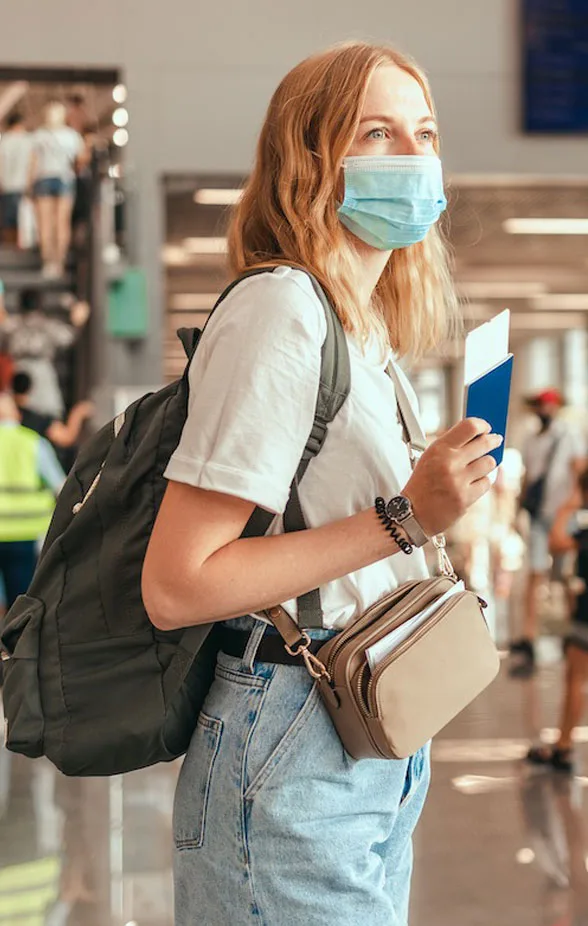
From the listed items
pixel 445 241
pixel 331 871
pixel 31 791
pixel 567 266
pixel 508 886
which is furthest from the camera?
pixel 567 266

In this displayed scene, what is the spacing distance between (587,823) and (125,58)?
949cm

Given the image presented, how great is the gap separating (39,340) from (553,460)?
4.31m

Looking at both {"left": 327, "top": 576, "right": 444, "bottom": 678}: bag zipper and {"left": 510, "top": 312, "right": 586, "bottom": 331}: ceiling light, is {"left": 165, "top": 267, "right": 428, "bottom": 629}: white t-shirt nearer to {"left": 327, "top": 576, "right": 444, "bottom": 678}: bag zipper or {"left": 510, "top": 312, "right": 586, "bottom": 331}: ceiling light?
{"left": 327, "top": 576, "right": 444, "bottom": 678}: bag zipper

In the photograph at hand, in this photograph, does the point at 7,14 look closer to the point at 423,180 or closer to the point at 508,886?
the point at 508,886

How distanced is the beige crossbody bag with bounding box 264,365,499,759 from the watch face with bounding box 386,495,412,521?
13 centimetres

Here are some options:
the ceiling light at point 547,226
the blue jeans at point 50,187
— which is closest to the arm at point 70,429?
the blue jeans at point 50,187

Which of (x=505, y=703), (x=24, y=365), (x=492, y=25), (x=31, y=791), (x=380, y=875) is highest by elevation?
(x=492, y=25)

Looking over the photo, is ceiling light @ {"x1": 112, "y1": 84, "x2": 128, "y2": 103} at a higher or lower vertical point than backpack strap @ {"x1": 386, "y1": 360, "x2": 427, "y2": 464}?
higher

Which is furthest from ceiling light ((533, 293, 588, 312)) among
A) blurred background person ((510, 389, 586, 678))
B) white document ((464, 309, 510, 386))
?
white document ((464, 309, 510, 386))

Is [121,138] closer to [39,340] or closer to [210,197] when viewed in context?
[210,197]

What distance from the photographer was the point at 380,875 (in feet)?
4.99

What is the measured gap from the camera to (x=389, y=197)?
1.57 metres

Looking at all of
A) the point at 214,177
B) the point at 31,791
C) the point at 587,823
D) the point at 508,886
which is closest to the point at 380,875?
the point at 508,886

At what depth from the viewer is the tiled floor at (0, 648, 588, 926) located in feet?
12.7
